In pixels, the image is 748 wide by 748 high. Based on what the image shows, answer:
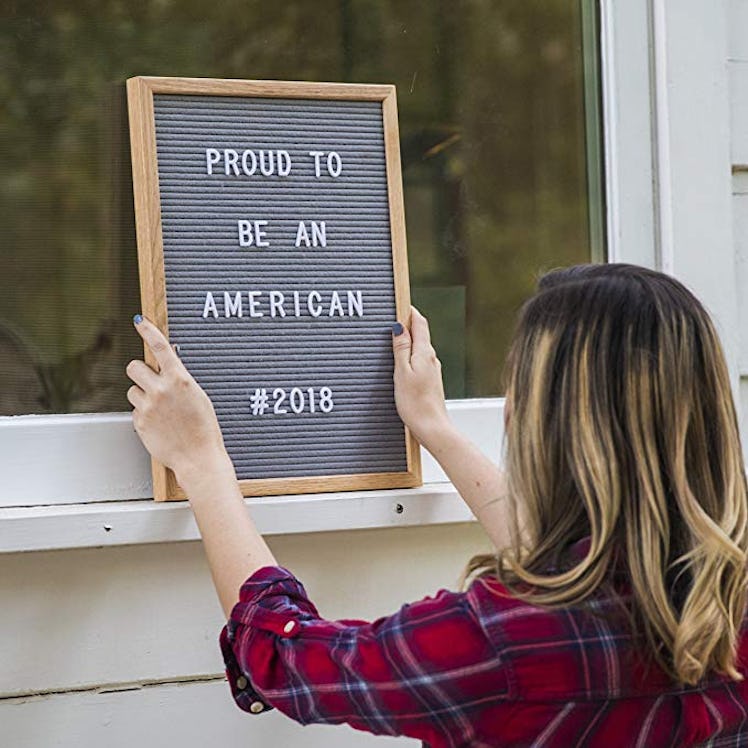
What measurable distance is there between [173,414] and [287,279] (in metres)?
0.25

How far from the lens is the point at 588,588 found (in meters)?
1.08

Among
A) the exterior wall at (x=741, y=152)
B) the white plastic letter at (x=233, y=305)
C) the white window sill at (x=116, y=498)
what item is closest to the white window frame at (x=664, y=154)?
the exterior wall at (x=741, y=152)

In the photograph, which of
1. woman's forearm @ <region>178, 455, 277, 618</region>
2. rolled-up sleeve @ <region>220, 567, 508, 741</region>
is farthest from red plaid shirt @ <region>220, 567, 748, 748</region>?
woman's forearm @ <region>178, 455, 277, 618</region>

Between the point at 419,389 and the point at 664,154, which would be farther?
the point at 664,154

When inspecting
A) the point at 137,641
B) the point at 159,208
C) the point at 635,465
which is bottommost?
the point at 137,641

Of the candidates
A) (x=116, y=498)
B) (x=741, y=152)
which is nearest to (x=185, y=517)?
(x=116, y=498)

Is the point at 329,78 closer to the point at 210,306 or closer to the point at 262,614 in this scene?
the point at 210,306

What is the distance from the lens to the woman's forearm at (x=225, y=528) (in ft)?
4.30

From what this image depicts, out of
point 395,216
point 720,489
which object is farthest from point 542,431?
point 395,216

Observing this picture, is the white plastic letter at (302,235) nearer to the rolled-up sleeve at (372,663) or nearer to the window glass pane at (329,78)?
the window glass pane at (329,78)

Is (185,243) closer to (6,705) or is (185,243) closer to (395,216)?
(395,216)

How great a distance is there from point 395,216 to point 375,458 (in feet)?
1.01

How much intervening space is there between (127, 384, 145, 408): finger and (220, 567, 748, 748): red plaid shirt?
40cm

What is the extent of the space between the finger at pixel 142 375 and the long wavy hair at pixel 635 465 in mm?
454
